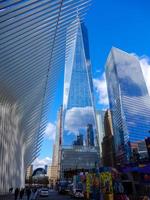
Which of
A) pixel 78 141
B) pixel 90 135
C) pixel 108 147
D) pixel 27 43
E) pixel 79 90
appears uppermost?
pixel 79 90

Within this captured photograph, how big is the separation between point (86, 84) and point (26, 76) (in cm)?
11526

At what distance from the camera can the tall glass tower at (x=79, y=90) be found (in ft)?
433

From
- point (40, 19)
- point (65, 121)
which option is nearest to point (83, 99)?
point (65, 121)

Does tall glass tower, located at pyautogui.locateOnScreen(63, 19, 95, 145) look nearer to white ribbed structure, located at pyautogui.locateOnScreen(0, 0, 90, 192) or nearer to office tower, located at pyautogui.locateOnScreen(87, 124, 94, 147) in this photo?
office tower, located at pyautogui.locateOnScreen(87, 124, 94, 147)

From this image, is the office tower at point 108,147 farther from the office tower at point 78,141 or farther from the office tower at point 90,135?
the office tower at point 78,141

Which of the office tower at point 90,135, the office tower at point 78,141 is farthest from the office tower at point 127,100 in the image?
the office tower at point 78,141

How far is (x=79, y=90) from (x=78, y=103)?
7.63m

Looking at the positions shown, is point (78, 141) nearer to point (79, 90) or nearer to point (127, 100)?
point (79, 90)

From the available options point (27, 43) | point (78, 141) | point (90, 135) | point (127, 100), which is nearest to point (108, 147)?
point (90, 135)

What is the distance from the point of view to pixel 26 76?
1035 inches

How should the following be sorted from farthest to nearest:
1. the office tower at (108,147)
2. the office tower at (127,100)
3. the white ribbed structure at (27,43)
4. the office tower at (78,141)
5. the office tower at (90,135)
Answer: the office tower at (90,135), the office tower at (78,141), the office tower at (108,147), the office tower at (127,100), the white ribbed structure at (27,43)

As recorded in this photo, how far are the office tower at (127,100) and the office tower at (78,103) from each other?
619 inches

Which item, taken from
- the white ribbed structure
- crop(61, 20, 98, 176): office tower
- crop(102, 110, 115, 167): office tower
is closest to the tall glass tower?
crop(61, 20, 98, 176): office tower

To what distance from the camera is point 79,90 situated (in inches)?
5477
